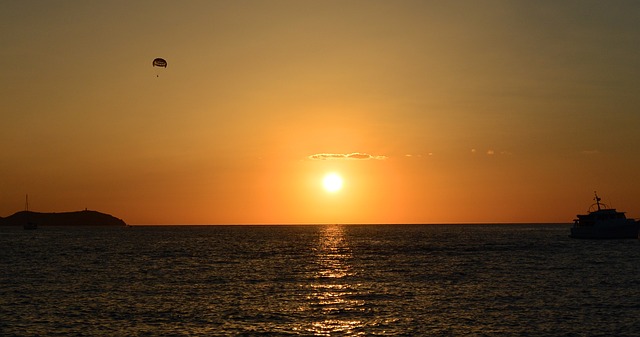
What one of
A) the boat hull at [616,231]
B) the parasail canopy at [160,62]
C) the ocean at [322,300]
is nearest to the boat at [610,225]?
the boat hull at [616,231]

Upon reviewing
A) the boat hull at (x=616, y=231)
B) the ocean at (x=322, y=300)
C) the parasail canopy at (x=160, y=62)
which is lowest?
the ocean at (x=322, y=300)

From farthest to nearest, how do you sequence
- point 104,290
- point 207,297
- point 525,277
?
point 525,277, point 104,290, point 207,297

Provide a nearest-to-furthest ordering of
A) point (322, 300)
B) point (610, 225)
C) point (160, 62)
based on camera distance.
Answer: point (322, 300) → point (160, 62) → point (610, 225)

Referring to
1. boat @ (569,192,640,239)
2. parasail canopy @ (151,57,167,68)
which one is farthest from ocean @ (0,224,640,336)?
boat @ (569,192,640,239)

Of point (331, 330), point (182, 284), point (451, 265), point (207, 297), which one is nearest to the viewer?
point (331, 330)

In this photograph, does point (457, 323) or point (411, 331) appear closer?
point (411, 331)

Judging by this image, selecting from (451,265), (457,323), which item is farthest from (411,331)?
(451,265)

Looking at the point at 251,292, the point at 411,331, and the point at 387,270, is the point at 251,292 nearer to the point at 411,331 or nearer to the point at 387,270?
the point at 411,331

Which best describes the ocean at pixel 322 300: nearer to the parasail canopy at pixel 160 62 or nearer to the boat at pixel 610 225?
the parasail canopy at pixel 160 62

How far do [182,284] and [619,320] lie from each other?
Answer: 42932mm

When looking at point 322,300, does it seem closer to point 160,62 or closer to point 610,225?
point 160,62

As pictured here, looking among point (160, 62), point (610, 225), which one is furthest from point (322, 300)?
point (610, 225)

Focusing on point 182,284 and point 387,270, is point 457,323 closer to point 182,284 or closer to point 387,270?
point 182,284

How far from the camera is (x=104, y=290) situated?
62219mm
